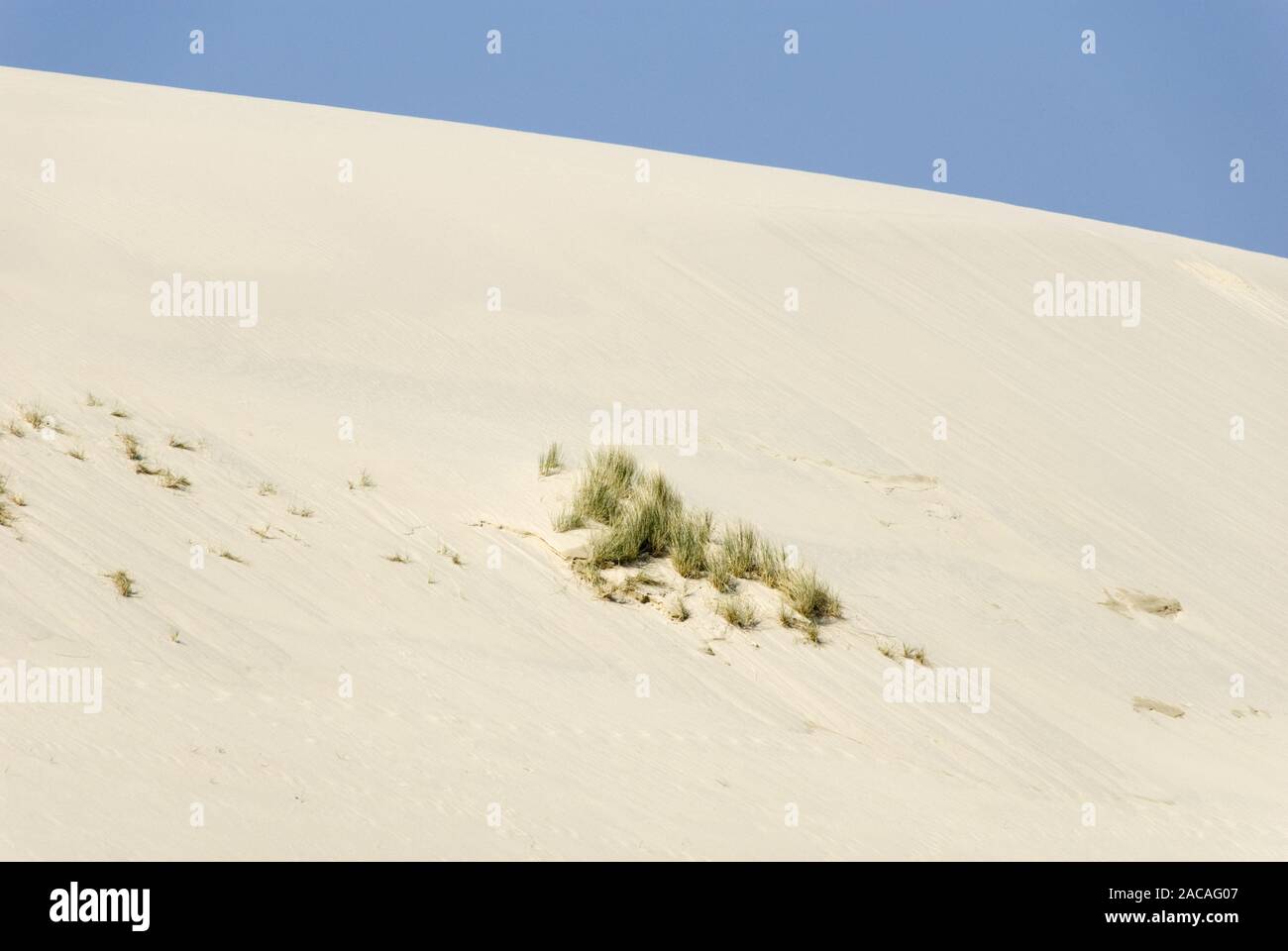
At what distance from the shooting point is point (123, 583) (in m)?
5.18

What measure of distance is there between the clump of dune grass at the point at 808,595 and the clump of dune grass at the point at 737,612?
9.3 inches

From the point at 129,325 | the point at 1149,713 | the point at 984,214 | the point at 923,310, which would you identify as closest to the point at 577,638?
the point at 1149,713

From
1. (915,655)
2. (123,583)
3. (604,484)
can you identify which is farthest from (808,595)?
(123,583)

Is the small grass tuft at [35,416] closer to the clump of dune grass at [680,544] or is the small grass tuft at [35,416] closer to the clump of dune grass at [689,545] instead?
the clump of dune grass at [680,544]

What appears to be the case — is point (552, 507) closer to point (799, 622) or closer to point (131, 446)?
point (799, 622)

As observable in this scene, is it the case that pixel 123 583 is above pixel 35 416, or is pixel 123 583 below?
below

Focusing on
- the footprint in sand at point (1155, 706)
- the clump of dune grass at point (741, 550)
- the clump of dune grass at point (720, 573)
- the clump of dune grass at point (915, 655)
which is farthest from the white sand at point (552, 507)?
the clump of dune grass at point (741, 550)

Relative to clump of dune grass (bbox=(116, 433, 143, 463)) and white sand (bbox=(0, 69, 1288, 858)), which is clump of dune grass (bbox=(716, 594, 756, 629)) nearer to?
white sand (bbox=(0, 69, 1288, 858))

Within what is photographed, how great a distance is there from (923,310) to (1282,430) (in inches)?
121

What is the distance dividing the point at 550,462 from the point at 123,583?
2561 millimetres
